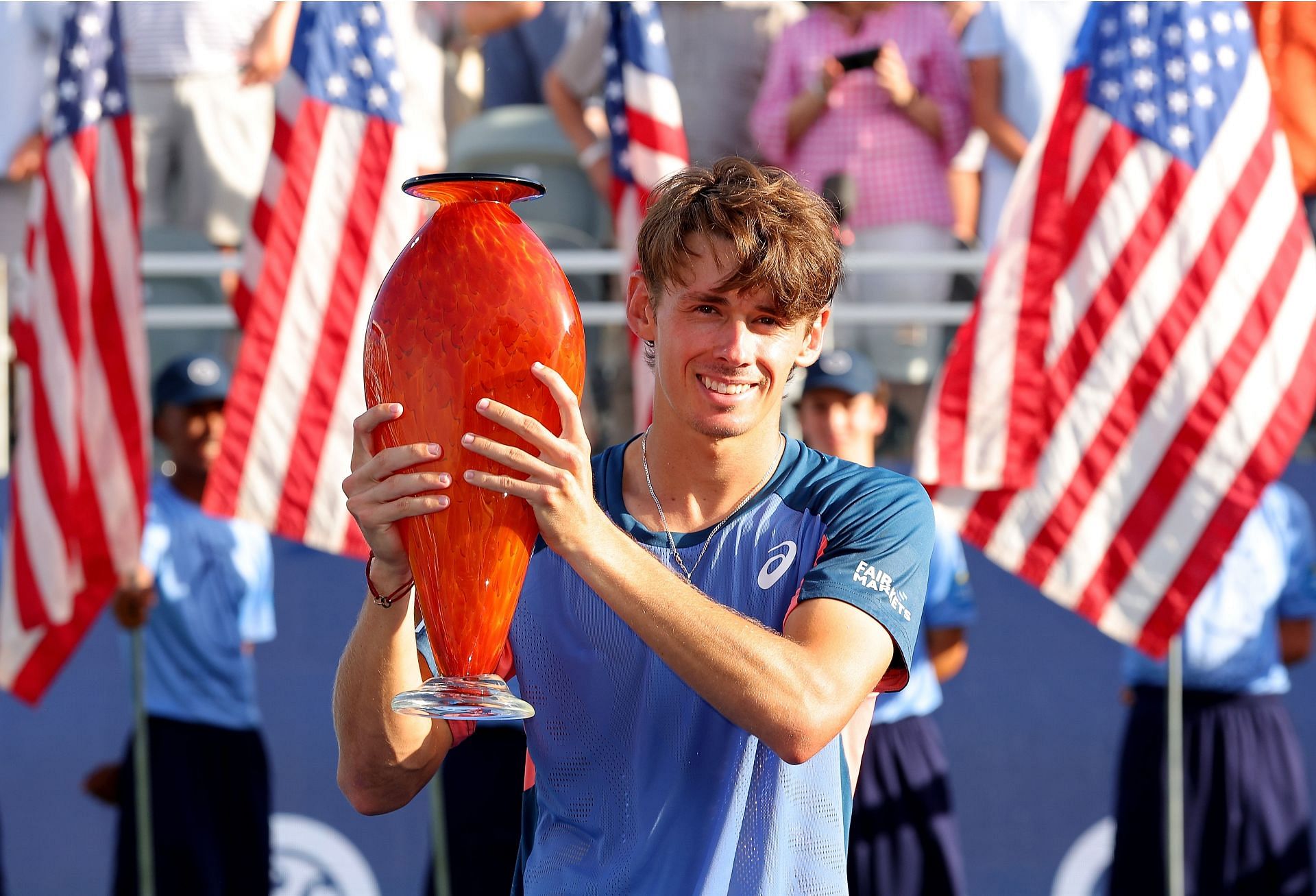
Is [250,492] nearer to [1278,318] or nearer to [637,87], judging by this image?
[637,87]

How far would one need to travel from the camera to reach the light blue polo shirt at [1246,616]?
5023mm

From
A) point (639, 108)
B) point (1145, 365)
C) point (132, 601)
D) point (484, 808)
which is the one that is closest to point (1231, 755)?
point (1145, 365)

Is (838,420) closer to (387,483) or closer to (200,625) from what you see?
(200,625)

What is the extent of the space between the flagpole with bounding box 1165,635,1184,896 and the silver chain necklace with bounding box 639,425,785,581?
9.45 ft

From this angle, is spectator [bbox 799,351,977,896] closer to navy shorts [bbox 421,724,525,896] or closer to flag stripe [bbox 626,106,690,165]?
flag stripe [bbox 626,106,690,165]

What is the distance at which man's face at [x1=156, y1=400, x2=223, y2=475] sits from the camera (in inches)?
206

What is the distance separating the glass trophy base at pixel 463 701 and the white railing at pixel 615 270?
3661 mm

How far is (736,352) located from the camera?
71.2 inches

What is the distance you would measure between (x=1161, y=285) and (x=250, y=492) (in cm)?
272

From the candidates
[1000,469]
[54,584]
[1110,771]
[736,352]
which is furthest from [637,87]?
[736,352]

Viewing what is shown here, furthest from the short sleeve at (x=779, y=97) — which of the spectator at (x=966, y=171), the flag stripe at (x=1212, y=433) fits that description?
the flag stripe at (x=1212, y=433)

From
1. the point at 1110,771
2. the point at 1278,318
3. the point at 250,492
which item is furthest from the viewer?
the point at 1110,771

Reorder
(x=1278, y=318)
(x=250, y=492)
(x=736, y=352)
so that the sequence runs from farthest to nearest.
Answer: (x=250, y=492), (x=1278, y=318), (x=736, y=352)

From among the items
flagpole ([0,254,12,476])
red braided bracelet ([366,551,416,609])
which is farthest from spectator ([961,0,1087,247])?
red braided bracelet ([366,551,416,609])
